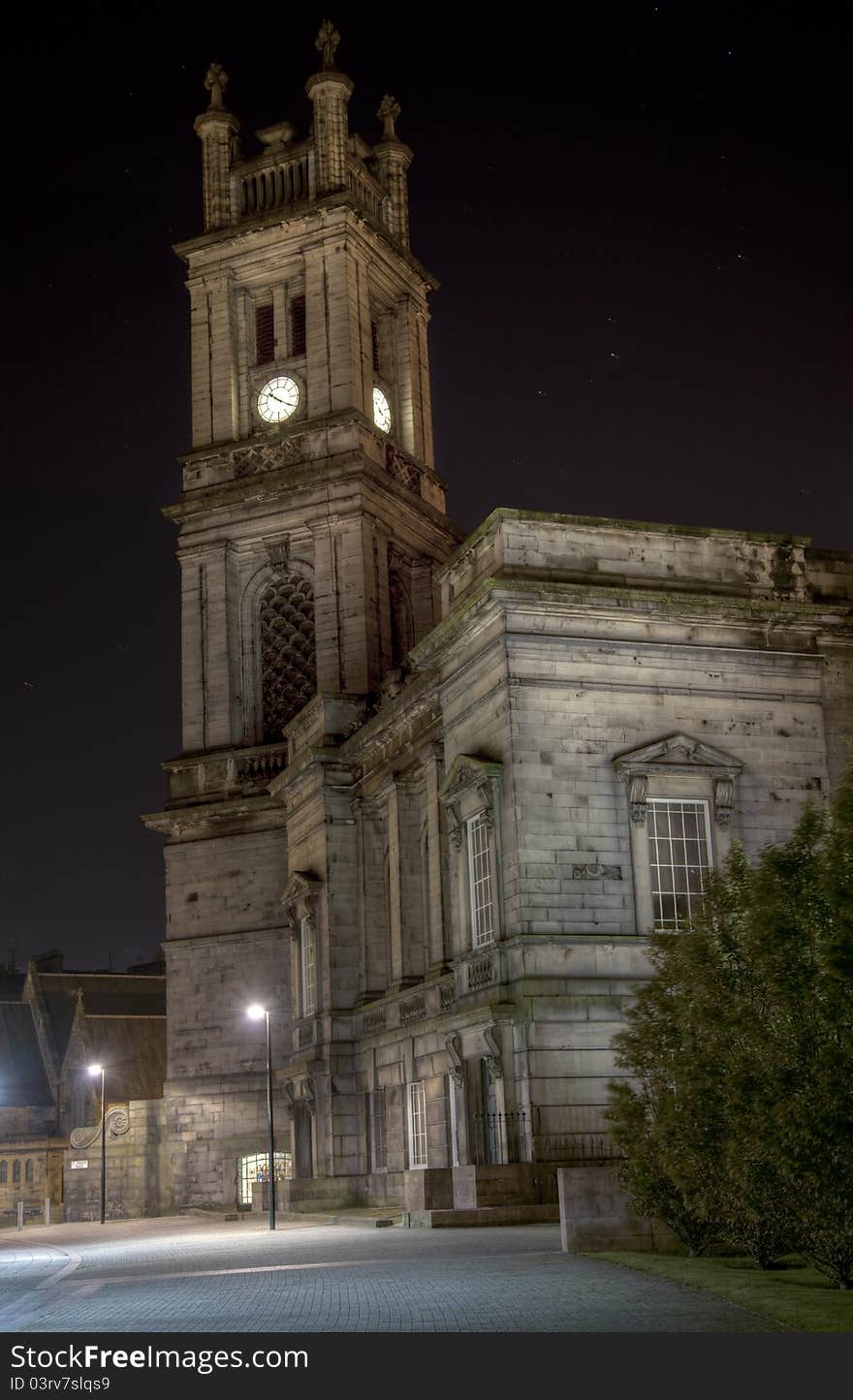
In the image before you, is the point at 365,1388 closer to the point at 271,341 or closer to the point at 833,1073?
the point at 833,1073

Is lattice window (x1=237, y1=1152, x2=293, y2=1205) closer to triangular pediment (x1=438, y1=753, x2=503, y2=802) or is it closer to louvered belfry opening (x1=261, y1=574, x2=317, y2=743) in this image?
louvered belfry opening (x1=261, y1=574, x2=317, y2=743)

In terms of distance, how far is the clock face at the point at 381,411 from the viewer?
214ft

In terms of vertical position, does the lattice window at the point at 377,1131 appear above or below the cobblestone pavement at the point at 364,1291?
above

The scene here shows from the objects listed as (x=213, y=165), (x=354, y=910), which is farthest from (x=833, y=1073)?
(x=213, y=165)

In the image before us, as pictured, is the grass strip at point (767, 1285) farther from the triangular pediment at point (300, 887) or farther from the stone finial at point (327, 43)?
the stone finial at point (327, 43)

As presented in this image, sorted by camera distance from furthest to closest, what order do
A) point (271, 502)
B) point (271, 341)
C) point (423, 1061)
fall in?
point (271, 341) < point (271, 502) < point (423, 1061)

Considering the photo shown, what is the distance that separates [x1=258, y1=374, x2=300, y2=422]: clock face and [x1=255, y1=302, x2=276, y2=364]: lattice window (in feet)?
4.51

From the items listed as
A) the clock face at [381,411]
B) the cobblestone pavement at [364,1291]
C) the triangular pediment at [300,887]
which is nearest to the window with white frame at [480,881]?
the cobblestone pavement at [364,1291]

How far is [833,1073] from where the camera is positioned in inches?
779

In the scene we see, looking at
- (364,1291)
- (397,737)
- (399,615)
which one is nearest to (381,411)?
(399,615)

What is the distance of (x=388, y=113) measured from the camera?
2867 inches

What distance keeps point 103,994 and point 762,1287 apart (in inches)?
3484

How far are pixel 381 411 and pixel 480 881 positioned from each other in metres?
31.8

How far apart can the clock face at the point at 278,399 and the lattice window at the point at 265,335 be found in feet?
4.51
